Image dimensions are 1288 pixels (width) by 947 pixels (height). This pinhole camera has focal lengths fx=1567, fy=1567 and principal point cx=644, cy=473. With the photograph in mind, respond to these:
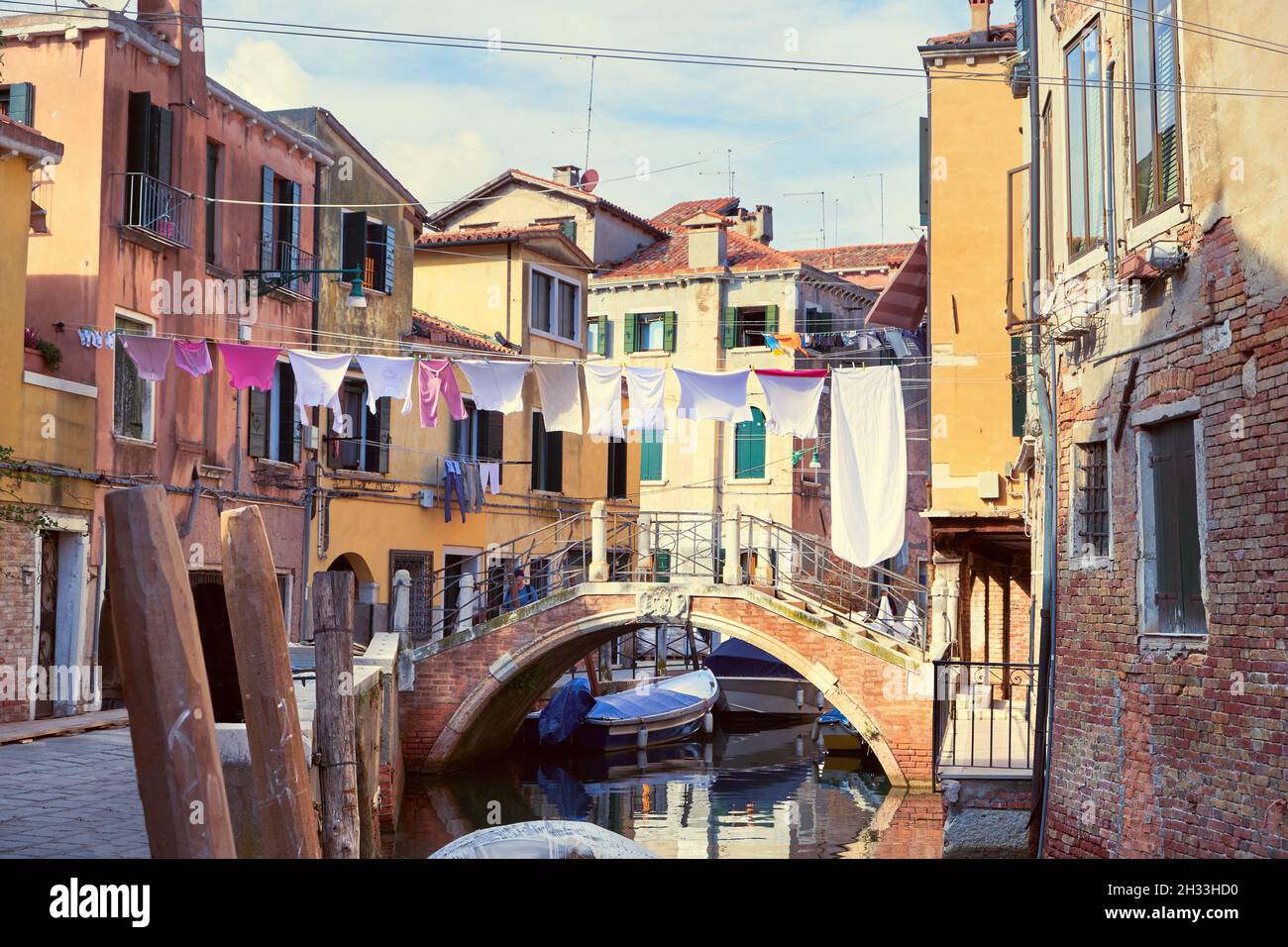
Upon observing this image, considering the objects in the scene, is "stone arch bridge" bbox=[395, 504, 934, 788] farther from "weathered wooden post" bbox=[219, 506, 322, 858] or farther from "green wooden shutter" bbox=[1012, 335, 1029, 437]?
"weathered wooden post" bbox=[219, 506, 322, 858]

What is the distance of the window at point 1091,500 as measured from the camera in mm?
9516

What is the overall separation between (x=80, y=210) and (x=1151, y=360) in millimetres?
11146

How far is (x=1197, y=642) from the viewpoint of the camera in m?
8.05

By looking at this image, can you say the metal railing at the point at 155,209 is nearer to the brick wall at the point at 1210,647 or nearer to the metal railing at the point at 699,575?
the metal railing at the point at 699,575

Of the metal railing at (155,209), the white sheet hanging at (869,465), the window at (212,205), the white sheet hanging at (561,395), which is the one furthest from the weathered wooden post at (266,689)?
the window at (212,205)

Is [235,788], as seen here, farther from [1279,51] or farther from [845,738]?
[845,738]

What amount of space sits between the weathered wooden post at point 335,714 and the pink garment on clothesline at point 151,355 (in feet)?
26.1

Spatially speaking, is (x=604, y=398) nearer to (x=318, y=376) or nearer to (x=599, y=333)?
(x=318, y=376)

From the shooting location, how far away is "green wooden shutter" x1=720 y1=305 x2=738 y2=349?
3259 centimetres

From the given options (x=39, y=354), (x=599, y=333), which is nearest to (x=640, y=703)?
(x=599, y=333)

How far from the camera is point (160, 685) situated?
4.86 meters

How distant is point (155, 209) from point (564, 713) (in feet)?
33.8

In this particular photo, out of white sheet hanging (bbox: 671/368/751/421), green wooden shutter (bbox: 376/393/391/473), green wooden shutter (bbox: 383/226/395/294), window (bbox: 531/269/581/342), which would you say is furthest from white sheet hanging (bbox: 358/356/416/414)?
window (bbox: 531/269/581/342)
